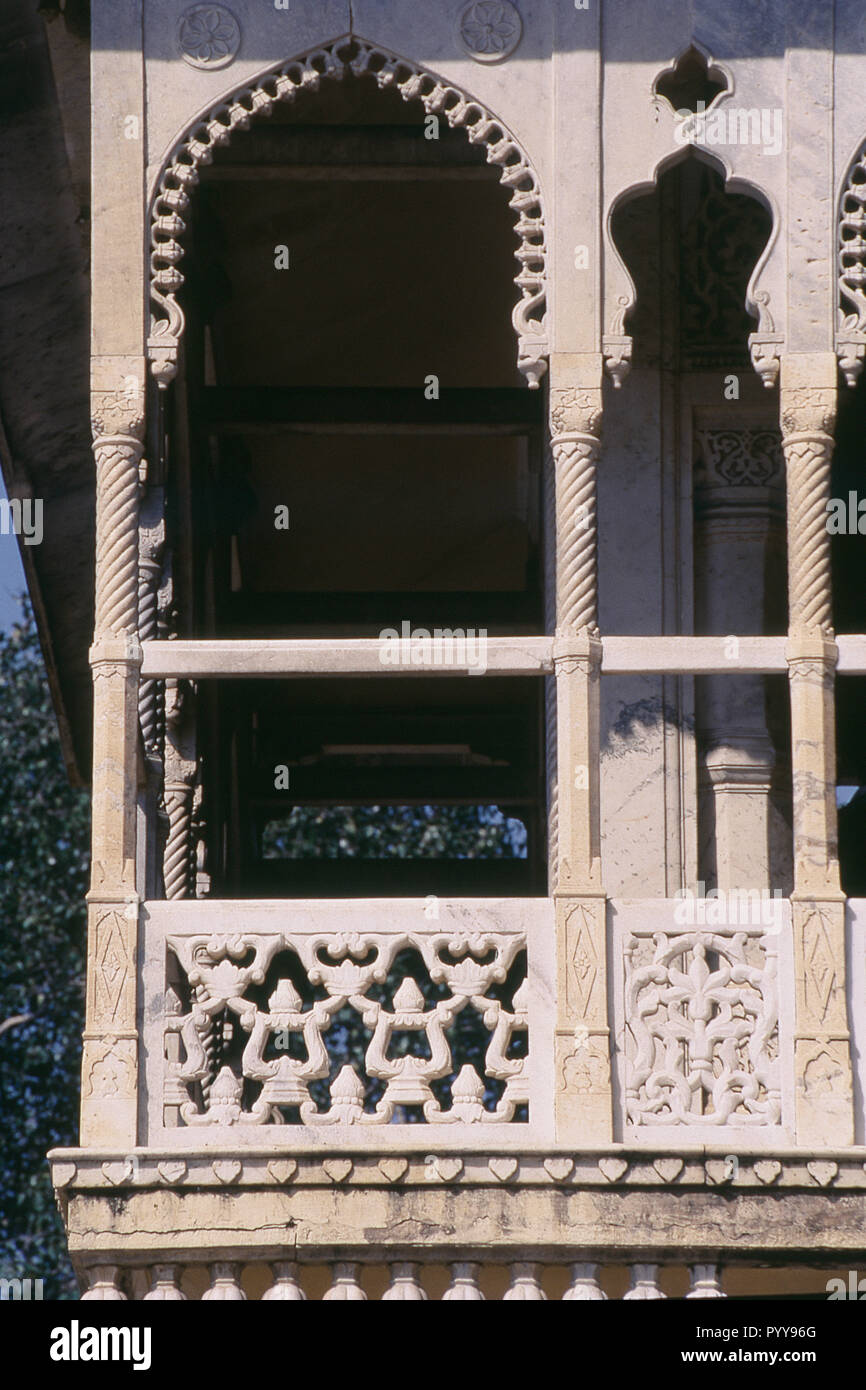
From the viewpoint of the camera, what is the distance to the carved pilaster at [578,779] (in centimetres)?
883

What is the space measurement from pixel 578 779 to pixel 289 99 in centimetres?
265

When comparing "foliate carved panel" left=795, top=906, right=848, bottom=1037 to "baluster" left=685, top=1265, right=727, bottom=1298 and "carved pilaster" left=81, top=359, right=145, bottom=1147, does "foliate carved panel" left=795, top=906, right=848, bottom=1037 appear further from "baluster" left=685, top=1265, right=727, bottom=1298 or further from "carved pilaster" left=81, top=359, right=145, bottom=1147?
"carved pilaster" left=81, top=359, right=145, bottom=1147

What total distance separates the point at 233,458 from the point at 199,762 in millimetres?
1727

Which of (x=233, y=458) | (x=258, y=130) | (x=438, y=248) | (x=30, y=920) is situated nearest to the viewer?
(x=258, y=130)

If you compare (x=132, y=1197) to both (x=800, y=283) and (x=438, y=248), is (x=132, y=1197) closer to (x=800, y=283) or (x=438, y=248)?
(x=800, y=283)

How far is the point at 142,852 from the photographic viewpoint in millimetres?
11148

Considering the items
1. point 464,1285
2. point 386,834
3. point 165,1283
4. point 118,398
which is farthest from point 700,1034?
point 386,834

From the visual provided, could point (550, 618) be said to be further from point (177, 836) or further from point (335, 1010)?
Result: point (335, 1010)

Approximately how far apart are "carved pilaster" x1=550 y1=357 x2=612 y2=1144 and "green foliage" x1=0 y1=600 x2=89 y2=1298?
18.1m

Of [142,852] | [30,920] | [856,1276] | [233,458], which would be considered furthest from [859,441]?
[30,920]

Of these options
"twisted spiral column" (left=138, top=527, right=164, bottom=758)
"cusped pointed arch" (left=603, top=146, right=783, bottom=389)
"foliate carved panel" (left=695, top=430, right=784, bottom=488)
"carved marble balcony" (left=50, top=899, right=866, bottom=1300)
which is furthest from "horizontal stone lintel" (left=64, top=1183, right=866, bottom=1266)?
"foliate carved panel" (left=695, top=430, right=784, bottom=488)

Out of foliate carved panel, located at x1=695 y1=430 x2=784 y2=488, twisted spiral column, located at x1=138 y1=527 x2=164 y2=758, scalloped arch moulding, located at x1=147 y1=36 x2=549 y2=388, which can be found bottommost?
twisted spiral column, located at x1=138 y1=527 x2=164 y2=758

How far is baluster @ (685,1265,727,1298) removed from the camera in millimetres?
8797

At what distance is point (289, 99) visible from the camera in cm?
973
